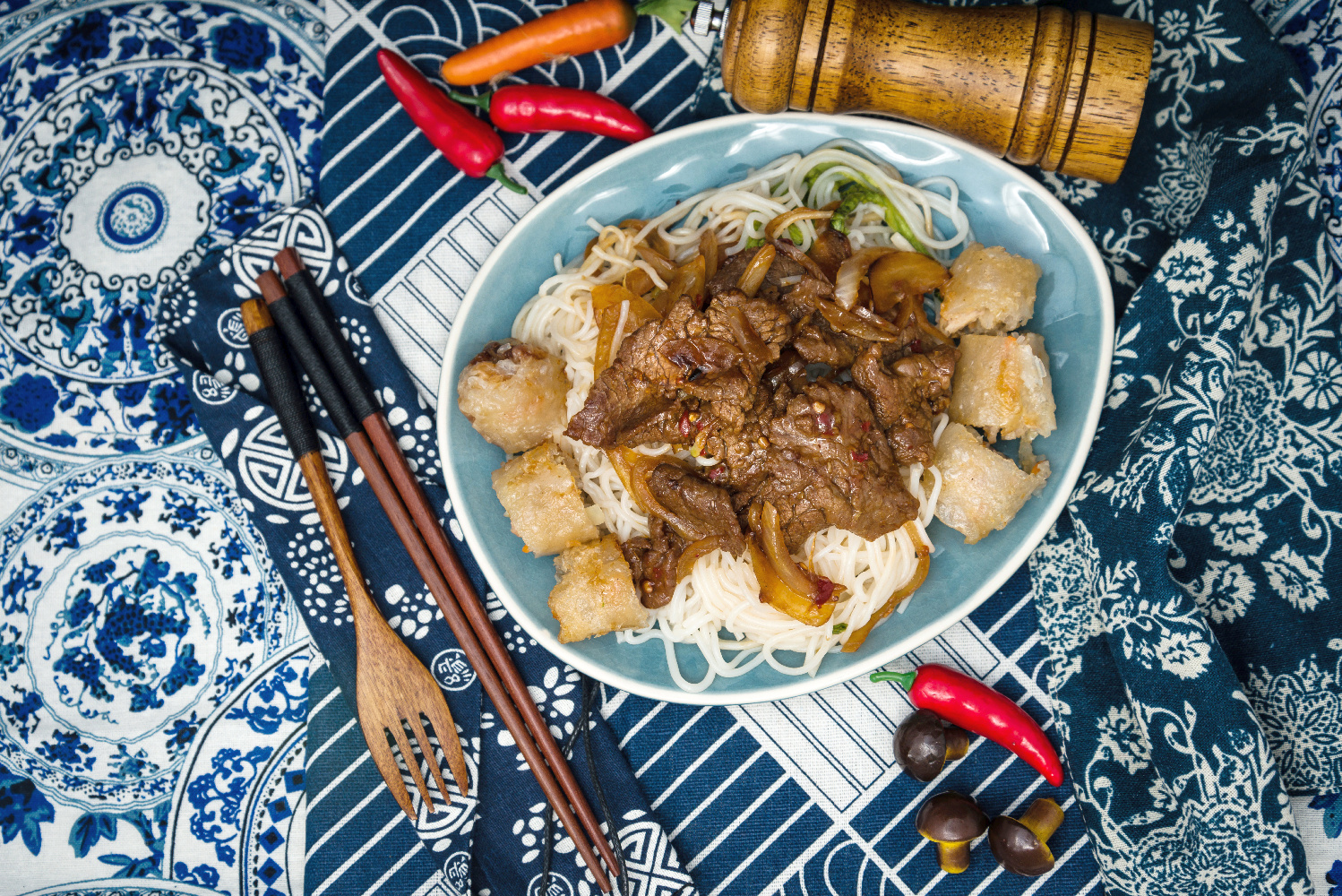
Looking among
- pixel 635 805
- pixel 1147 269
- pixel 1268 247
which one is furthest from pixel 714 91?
pixel 635 805

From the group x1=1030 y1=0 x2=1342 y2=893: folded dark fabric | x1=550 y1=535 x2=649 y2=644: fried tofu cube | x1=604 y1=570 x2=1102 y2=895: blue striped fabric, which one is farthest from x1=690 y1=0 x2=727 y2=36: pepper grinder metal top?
x1=604 y1=570 x2=1102 y2=895: blue striped fabric

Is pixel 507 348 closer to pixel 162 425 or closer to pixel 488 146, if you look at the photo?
pixel 488 146

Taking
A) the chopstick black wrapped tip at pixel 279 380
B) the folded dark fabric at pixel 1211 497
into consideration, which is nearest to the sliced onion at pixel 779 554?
the folded dark fabric at pixel 1211 497

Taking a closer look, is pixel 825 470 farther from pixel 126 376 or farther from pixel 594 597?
pixel 126 376

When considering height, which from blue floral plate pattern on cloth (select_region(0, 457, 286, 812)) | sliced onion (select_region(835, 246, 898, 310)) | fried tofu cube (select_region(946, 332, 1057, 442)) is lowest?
fried tofu cube (select_region(946, 332, 1057, 442))

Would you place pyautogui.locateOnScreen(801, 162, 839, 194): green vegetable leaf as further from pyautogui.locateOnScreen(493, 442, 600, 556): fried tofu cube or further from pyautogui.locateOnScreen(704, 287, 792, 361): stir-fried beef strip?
pyautogui.locateOnScreen(493, 442, 600, 556): fried tofu cube

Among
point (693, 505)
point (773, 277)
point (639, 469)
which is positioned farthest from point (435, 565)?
point (773, 277)
